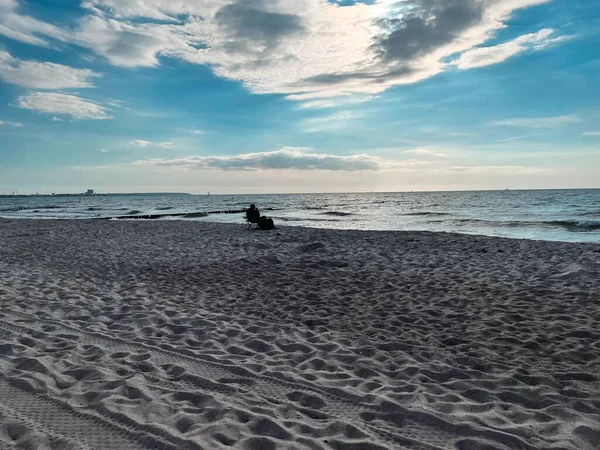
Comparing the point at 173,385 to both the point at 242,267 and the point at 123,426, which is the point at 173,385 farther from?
the point at 242,267

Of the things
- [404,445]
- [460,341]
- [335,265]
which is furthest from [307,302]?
[404,445]

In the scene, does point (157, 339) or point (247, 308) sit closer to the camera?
point (157, 339)

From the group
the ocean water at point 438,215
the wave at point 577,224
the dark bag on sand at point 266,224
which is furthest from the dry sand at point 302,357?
the wave at point 577,224

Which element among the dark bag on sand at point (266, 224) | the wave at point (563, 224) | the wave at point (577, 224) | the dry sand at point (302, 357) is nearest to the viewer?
the dry sand at point (302, 357)

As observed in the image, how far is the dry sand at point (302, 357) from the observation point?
3436 millimetres

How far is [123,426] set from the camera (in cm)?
340

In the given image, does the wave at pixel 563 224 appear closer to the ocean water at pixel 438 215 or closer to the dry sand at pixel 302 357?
the ocean water at pixel 438 215

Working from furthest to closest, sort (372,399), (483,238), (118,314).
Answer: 1. (483,238)
2. (118,314)
3. (372,399)

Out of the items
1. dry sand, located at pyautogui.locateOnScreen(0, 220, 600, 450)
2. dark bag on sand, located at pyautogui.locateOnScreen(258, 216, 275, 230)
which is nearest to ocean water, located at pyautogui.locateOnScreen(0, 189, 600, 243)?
dark bag on sand, located at pyautogui.locateOnScreen(258, 216, 275, 230)

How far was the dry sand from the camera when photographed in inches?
135

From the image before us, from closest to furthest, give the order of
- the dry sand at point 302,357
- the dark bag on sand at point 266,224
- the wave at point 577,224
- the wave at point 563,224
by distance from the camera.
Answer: the dry sand at point 302,357, the dark bag on sand at point 266,224, the wave at point 577,224, the wave at point 563,224

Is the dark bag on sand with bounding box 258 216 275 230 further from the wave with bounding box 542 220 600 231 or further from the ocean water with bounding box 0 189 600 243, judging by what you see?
the wave with bounding box 542 220 600 231

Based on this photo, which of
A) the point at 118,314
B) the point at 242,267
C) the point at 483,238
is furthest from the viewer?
the point at 483,238

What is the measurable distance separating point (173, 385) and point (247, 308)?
3270 mm
